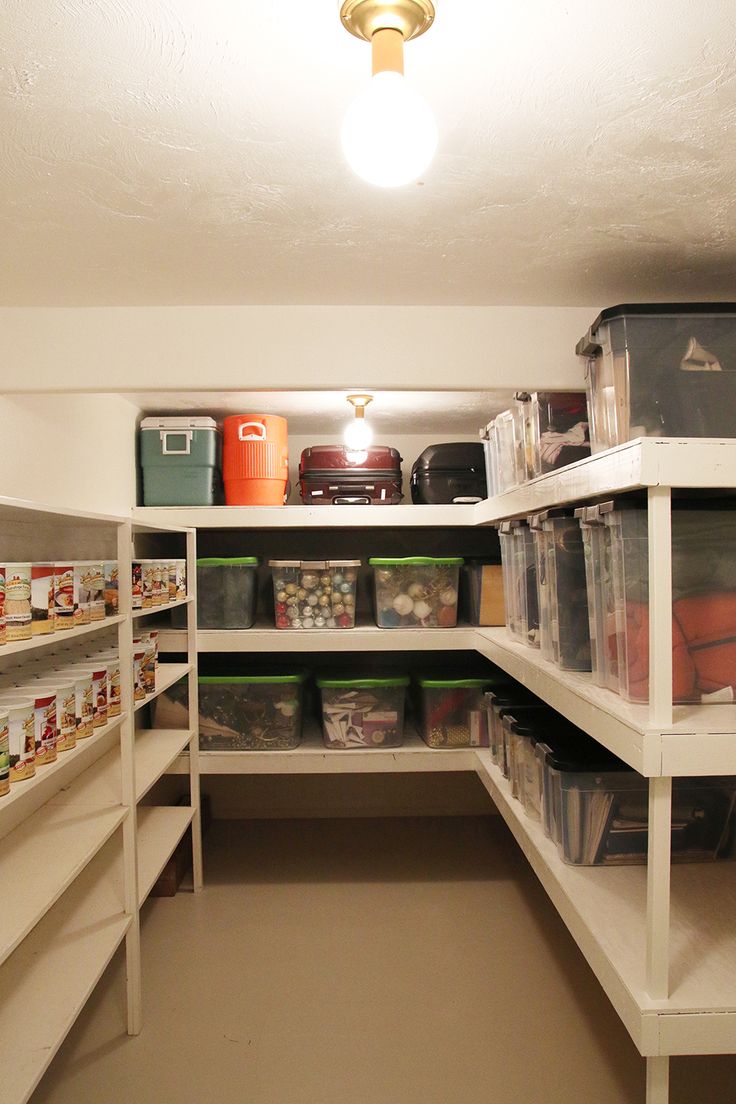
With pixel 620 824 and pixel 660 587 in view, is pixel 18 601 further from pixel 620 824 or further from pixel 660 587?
pixel 620 824

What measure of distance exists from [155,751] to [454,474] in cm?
177

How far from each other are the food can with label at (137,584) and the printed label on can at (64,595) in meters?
0.51

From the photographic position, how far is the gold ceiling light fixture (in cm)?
88

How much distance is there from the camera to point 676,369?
167cm

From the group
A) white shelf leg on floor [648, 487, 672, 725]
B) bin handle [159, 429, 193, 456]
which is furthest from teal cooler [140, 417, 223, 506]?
white shelf leg on floor [648, 487, 672, 725]

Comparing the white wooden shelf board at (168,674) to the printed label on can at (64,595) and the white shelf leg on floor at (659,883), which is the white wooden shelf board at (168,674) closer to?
the printed label on can at (64,595)

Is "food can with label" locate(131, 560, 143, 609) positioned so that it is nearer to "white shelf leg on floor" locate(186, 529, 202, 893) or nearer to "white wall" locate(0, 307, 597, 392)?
"white wall" locate(0, 307, 597, 392)

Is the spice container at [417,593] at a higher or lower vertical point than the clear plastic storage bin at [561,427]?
lower

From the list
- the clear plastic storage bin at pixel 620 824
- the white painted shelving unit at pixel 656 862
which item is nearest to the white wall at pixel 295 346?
the white painted shelving unit at pixel 656 862

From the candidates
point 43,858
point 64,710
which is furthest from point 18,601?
point 43,858

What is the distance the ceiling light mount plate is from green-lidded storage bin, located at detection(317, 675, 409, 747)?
2.50 metres

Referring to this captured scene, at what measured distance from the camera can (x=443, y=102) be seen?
47.8 inches

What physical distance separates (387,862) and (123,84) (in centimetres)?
312

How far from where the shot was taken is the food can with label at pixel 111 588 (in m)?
2.09
